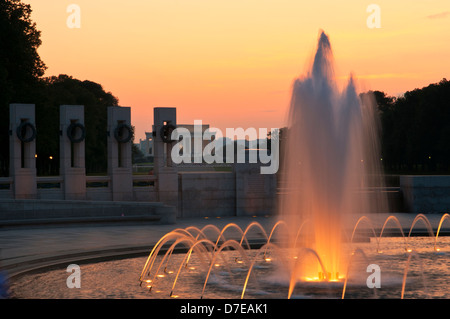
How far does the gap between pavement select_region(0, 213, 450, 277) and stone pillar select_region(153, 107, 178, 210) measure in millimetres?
1842

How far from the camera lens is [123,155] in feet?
98.2

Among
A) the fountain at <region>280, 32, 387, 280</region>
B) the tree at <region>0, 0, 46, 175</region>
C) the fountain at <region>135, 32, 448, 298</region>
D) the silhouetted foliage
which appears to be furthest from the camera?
the silhouetted foliage

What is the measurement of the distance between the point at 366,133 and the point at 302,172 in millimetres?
3257

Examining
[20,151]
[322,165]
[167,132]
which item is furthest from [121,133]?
[322,165]

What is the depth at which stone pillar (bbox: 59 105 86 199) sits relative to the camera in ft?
92.9

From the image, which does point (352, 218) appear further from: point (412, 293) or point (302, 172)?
point (412, 293)

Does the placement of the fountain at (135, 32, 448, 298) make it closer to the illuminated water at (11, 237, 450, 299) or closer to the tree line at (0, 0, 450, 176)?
the illuminated water at (11, 237, 450, 299)

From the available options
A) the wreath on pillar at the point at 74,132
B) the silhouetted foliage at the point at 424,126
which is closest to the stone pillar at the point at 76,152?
the wreath on pillar at the point at 74,132

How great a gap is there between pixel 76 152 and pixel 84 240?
32.2 feet

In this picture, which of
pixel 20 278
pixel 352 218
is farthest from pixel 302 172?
pixel 352 218

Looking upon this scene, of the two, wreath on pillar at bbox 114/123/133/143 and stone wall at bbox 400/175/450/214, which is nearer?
wreath on pillar at bbox 114/123/133/143

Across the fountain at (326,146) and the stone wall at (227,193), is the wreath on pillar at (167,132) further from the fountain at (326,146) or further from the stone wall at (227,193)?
the fountain at (326,146)

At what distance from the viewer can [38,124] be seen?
48.9 meters

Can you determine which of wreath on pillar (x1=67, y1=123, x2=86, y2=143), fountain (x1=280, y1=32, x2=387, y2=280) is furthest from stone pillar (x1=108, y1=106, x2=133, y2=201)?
fountain (x1=280, y1=32, x2=387, y2=280)
